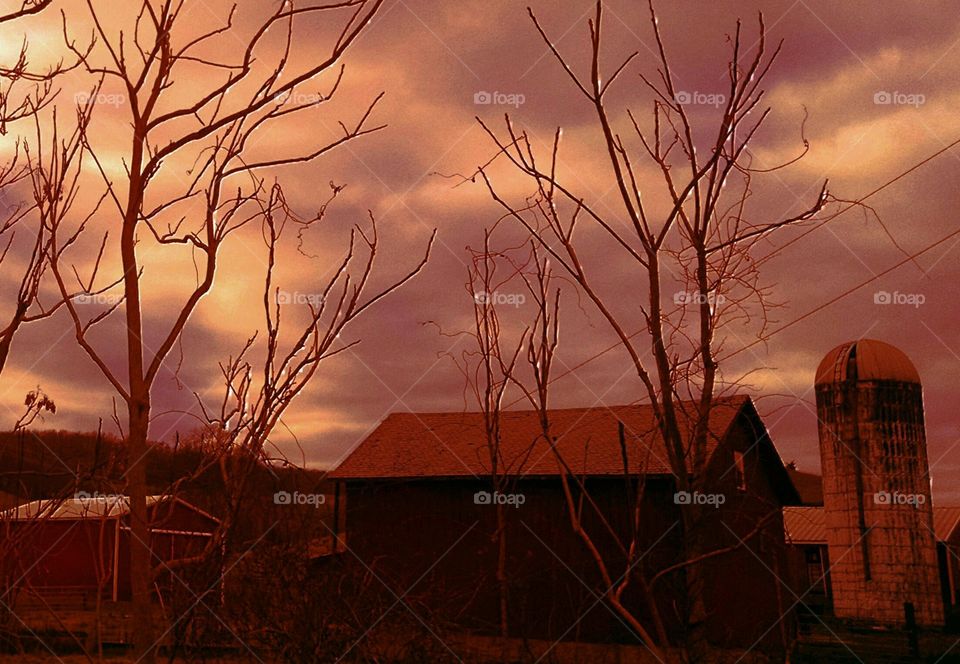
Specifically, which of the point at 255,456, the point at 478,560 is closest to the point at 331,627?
the point at 255,456

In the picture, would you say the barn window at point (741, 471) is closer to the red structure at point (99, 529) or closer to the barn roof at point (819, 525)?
the red structure at point (99, 529)

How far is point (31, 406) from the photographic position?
329 centimetres

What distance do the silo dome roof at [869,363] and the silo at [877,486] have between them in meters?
0.02

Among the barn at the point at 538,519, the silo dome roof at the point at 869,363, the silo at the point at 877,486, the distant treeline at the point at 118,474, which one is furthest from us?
the silo dome roof at the point at 869,363

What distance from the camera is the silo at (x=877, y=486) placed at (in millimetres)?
19781

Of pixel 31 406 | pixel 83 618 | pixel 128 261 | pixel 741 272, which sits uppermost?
pixel 741 272

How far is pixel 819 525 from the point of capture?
36.8 meters

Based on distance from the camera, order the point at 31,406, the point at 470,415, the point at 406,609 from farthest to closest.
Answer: the point at 470,415, the point at 406,609, the point at 31,406

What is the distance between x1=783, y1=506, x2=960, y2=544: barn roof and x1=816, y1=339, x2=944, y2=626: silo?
12.6 meters

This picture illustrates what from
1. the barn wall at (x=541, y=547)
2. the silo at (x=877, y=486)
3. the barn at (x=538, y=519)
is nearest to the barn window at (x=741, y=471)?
the barn at (x=538, y=519)

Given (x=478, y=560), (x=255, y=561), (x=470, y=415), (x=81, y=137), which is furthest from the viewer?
(x=470, y=415)

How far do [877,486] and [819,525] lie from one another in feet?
58.5

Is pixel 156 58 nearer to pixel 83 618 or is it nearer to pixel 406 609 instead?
pixel 406 609

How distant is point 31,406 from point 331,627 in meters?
2.77
